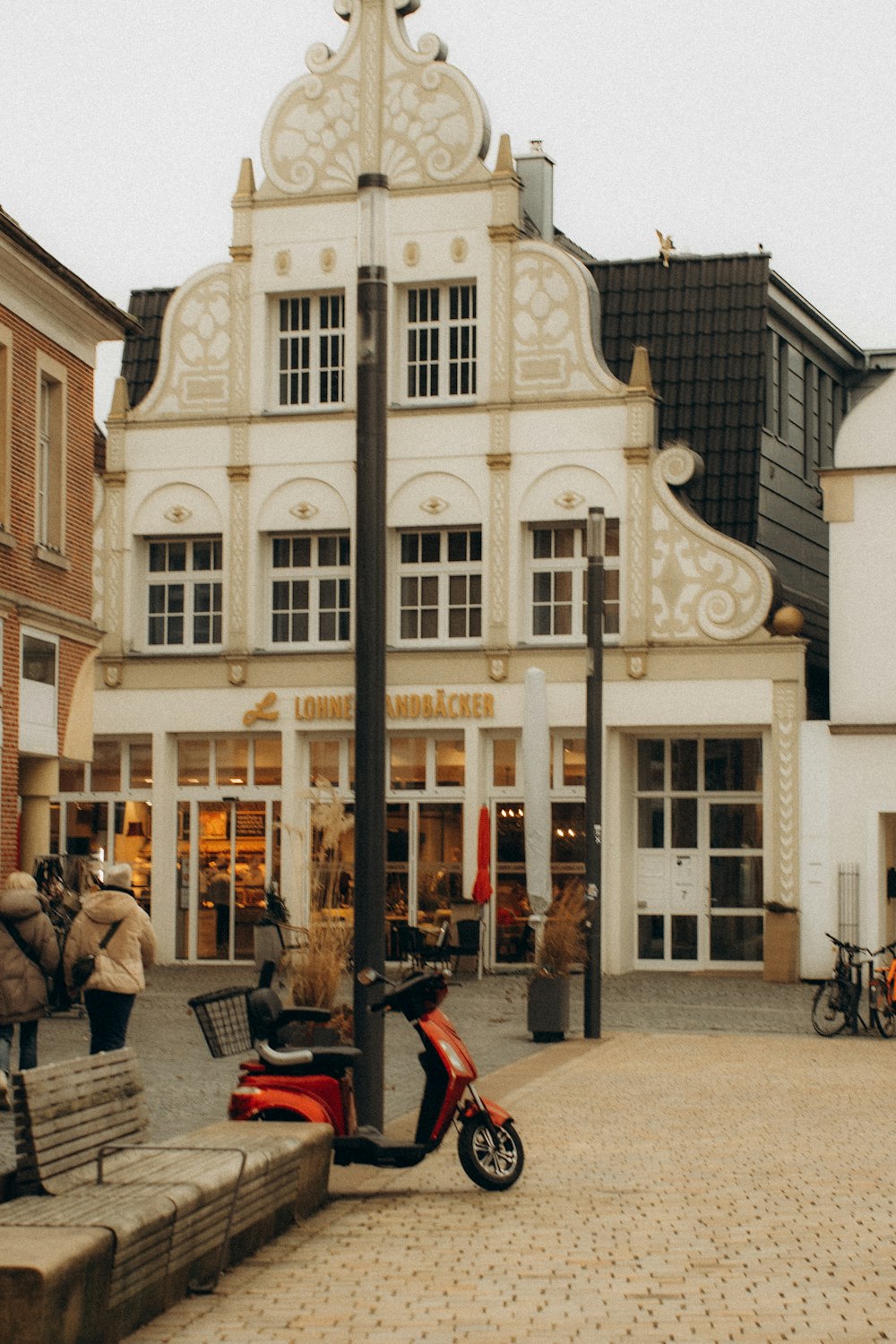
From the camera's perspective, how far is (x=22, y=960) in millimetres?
13750

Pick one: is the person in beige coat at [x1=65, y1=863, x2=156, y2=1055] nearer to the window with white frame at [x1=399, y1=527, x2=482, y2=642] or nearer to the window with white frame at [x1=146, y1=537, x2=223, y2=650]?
the window with white frame at [x1=399, y1=527, x2=482, y2=642]

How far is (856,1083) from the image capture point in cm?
1648

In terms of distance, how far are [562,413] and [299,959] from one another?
16.8m

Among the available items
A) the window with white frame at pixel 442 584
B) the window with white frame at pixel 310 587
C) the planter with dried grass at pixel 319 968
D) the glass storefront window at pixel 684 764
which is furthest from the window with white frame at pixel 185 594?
the planter with dried grass at pixel 319 968

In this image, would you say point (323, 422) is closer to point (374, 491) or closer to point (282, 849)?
point (282, 849)

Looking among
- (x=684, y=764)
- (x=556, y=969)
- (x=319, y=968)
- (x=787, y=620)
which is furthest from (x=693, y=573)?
(x=319, y=968)

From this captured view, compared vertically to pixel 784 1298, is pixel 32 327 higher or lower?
higher

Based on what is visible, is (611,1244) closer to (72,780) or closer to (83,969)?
(83,969)

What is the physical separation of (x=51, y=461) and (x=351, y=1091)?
12160 millimetres

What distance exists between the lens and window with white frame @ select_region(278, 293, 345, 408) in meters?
31.4

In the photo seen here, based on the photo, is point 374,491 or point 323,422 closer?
point 374,491

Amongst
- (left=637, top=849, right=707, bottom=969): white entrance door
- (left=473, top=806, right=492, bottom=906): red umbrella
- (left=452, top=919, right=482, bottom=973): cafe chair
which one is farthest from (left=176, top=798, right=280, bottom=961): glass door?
(left=637, top=849, right=707, bottom=969): white entrance door

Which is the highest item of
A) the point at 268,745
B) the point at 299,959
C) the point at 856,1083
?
the point at 268,745

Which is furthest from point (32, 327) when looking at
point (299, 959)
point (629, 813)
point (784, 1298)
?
point (784, 1298)
